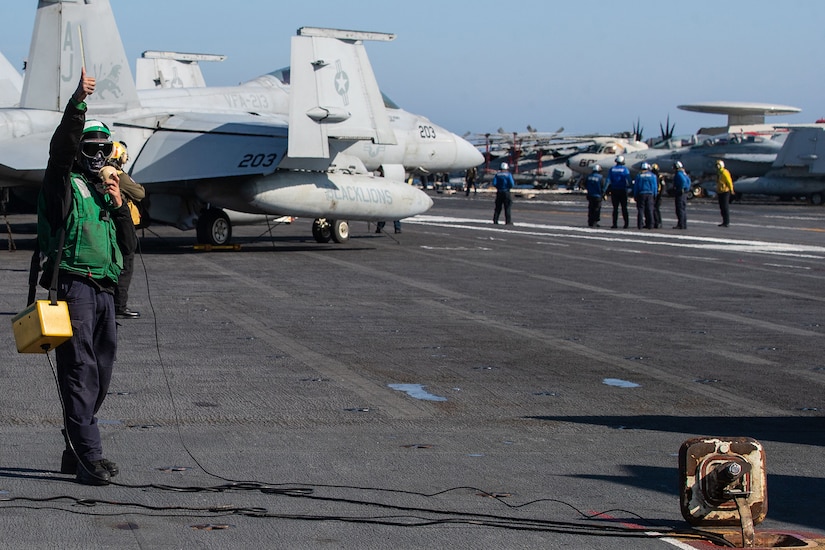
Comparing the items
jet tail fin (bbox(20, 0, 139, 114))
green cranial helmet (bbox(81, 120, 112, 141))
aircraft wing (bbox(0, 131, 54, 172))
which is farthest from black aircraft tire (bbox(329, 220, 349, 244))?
green cranial helmet (bbox(81, 120, 112, 141))

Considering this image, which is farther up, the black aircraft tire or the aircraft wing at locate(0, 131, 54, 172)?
the aircraft wing at locate(0, 131, 54, 172)

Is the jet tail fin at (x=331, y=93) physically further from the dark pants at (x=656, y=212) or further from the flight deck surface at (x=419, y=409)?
the dark pants at (x=656, y=212)

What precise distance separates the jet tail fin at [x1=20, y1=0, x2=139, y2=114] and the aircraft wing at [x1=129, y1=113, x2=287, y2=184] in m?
1.46

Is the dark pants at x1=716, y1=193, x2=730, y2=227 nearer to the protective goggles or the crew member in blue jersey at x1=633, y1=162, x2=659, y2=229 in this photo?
the crew member in blue jersey at x1=633, y1=162, x2=659, y2=229

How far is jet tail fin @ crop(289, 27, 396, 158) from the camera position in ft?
70.1

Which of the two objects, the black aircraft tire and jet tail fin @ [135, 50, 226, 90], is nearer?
the black aircraft tire

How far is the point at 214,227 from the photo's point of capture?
75.5 ft

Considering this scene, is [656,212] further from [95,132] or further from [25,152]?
[95,132]

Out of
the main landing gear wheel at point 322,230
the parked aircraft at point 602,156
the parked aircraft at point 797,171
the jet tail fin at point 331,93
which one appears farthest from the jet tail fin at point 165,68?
the parked aircraft at point 602,156

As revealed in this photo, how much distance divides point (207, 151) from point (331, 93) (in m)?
2.64

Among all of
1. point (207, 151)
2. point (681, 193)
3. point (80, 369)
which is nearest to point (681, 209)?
point (681, 193)

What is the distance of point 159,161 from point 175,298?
7.29 metres

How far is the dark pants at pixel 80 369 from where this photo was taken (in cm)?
612

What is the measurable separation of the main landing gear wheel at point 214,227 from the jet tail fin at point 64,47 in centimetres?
344
